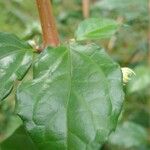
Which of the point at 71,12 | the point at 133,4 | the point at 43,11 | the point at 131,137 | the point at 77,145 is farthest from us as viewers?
the point at 71,12

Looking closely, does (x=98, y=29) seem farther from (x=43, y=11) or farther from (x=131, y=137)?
(x=131, y=137)

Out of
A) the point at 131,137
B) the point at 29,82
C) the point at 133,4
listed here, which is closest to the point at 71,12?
the point at 133,4

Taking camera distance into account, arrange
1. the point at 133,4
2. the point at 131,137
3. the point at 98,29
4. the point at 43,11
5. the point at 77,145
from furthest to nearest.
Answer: the point at 133,4 < the point at 131,137 < the point at 98,29 < the point at 43,11 < the point at 77,145

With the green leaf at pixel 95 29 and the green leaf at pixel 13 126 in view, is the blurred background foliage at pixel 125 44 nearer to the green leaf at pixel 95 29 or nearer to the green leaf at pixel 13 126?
the green leaf at pixel 13 126

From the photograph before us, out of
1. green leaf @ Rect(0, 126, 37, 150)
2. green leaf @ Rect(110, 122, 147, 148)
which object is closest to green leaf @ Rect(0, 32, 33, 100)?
green leaf @ Rect(0, 126, 37, 150)

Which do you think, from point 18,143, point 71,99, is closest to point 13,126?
point 18,143

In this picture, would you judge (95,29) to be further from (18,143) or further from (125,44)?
(125,44)

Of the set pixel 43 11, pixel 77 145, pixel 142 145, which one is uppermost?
pixel 43 11

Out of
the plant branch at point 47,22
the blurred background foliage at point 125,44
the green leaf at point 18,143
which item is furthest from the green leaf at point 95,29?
the blurred background foliage at point 125,44
